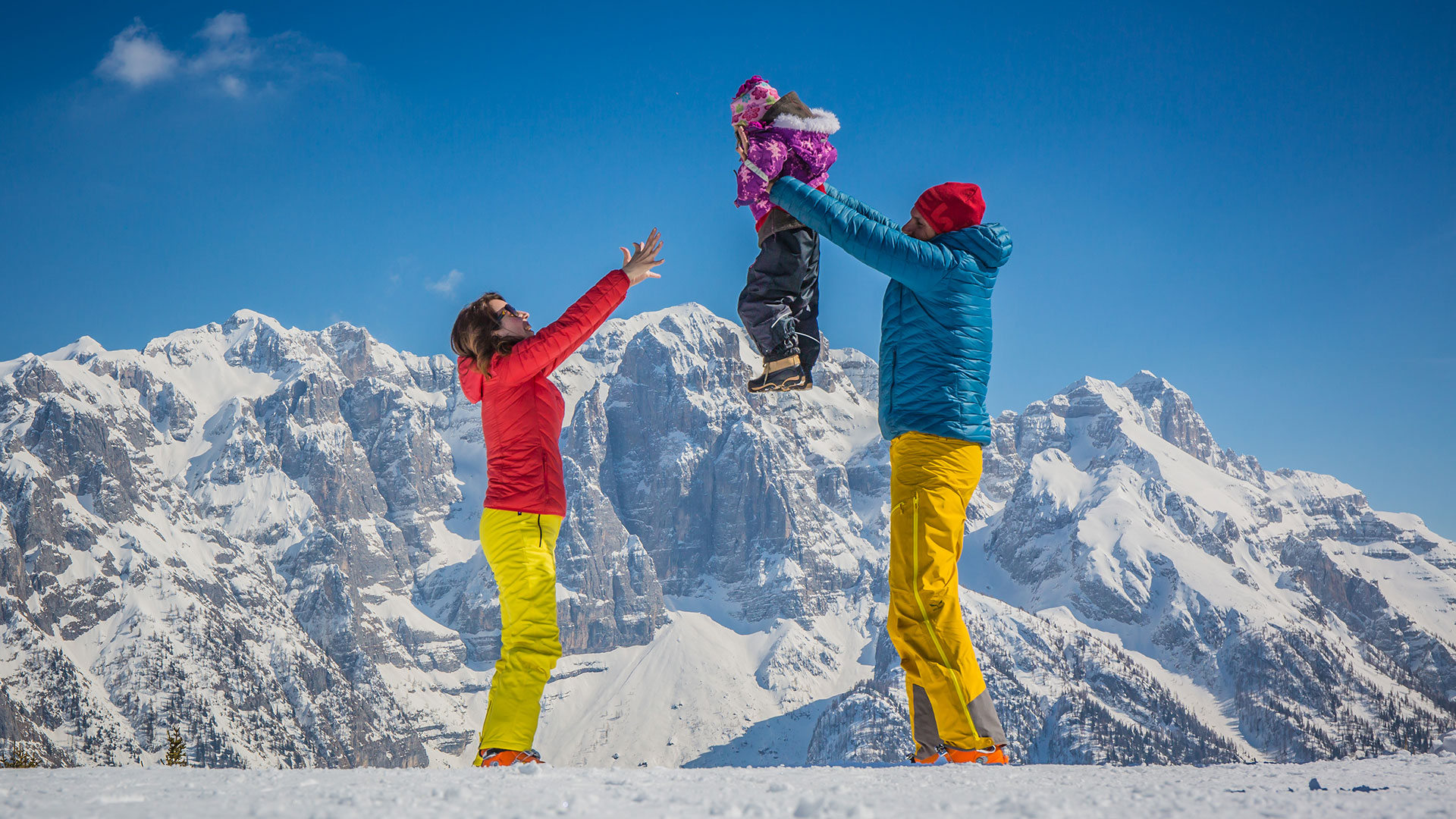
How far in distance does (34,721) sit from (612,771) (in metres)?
230

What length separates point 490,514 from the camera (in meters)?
6.23

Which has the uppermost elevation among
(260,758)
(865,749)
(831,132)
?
(831,132)

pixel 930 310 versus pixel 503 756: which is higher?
pixel 930 310

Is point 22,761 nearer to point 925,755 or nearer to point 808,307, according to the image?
point 808,307

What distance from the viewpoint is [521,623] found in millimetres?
5781

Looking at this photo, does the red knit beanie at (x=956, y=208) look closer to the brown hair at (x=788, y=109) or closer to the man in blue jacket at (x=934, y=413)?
the man in blue jacket at (x=934, y=413)

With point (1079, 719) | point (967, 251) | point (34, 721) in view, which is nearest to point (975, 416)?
point (967, 251)

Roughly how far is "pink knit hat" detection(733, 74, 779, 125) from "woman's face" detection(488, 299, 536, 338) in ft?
7.20

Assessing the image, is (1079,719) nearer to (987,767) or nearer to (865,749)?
(865,749)

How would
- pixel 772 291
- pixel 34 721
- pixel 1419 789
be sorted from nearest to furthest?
pixel 1419 789, pixel 772 291, pixel 34 721

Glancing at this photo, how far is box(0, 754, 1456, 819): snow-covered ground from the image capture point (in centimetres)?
273

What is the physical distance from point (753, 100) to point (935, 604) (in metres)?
4.00

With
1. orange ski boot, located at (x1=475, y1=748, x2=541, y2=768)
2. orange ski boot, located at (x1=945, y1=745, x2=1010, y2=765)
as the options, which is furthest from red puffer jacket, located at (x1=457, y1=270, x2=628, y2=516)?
orange ski boot, located at (x1=945, y1=745, x2=1010, y2=765)

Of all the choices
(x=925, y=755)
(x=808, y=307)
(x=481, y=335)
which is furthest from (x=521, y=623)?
(x=808, y=307)
